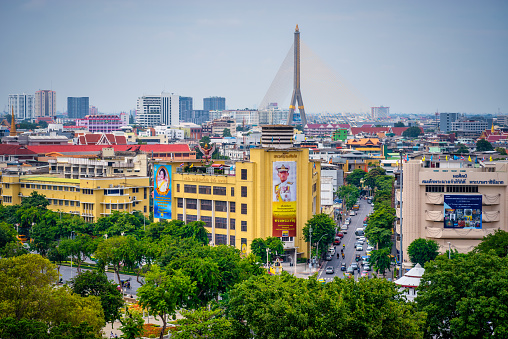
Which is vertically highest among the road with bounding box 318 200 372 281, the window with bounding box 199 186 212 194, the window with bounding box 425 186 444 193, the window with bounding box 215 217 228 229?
the window with bounding box 425 186 444 193

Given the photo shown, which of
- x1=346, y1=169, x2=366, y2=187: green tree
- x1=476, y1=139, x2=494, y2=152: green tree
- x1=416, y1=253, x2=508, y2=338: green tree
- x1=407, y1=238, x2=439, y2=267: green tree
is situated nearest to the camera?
x1=416, y1=253, x2=508, y2=338: green tree

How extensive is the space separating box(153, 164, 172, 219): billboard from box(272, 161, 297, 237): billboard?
31.4 ft

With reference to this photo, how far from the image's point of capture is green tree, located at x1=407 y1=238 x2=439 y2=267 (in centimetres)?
4844

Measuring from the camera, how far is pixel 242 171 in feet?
184

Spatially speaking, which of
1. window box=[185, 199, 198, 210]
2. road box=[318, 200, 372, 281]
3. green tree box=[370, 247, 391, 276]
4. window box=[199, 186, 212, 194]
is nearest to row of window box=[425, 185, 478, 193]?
green tree box=[370, 247, 391, 276]

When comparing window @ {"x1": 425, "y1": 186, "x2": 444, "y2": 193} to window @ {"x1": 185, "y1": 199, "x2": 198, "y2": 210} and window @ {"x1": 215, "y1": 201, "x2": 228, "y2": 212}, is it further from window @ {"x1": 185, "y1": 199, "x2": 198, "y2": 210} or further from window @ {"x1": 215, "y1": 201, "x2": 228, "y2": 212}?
window @ {"x1": 185, "y1": 199, "x2": 198, "y2": 210}

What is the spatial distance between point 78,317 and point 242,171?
2710 centimetres

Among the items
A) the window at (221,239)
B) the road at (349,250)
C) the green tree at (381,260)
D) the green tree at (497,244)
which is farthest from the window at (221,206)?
the green tree at (497,244)

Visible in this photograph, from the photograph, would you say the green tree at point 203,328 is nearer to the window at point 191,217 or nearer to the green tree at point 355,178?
the window at point 191,217

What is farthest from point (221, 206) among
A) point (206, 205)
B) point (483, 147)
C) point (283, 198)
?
point (483, 147)

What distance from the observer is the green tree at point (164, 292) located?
35719mm

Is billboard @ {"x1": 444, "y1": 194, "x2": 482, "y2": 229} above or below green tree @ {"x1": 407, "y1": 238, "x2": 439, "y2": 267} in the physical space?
above

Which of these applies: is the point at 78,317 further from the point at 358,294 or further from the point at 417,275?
the point at 417,275

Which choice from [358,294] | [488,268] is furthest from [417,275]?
[358,294]
